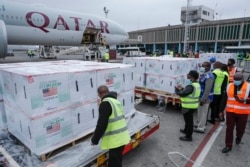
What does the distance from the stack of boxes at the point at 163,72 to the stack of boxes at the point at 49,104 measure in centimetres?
355

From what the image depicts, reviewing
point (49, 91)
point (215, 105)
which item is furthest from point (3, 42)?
point (215, 105)

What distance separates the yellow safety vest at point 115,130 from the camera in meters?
2.59

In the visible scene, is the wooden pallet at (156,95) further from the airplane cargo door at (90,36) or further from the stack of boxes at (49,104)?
the airplane cargo door at (90,36)

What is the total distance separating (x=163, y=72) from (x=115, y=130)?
15.1 ft

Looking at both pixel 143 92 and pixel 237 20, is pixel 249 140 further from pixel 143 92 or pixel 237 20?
pixel 237 20

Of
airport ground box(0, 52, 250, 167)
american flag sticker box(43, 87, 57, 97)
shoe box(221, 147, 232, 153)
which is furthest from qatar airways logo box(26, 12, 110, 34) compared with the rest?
shoe box(221, 147, 232, 153)

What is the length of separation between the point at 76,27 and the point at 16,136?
18188 millimetres

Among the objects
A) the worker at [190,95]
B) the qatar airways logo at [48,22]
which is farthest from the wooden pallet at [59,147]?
the qatar airways logo at [48,22]

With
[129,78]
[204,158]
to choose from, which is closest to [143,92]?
[129,78]

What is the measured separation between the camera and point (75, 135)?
10.6 ft

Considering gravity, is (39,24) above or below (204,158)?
above

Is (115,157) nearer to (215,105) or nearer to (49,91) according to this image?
(49,91)

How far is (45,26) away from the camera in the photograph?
1656 cm

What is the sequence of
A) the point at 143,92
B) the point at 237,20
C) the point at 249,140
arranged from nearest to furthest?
the point at 249,140 < the point at 143,92 < the point at 237,20
